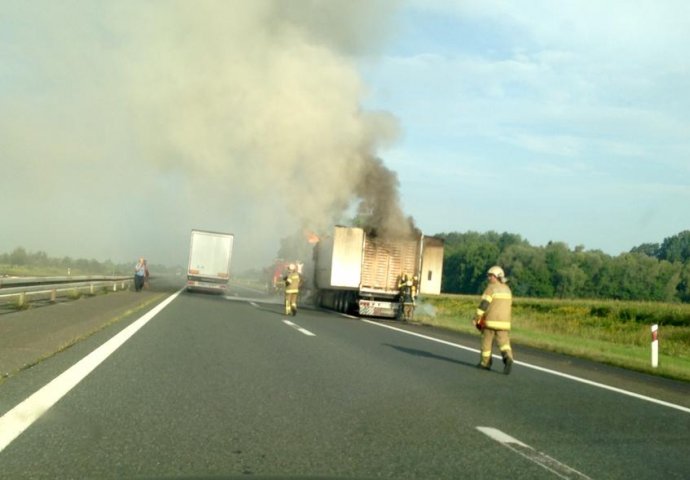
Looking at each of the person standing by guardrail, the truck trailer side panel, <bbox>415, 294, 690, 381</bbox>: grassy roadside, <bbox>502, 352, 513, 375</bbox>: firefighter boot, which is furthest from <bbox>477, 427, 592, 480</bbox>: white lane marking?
the person standing by guardrail

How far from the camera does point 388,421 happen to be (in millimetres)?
7910

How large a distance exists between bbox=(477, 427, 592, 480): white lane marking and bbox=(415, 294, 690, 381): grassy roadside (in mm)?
9498

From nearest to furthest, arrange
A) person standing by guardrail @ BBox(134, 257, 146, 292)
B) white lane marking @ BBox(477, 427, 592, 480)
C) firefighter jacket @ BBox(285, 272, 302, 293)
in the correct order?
white lane marking @ BBox(477, 427, 592, 480)
firefighter jacket @ BBox(285, 272, 302, 293)
person standing by guardrail @ BBox(134, 257, 146, 292)

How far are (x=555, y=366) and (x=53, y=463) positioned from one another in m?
11.5

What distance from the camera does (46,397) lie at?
27.0 ft

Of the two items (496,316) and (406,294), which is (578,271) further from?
(496,316)

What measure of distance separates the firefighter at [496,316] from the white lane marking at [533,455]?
4.88m

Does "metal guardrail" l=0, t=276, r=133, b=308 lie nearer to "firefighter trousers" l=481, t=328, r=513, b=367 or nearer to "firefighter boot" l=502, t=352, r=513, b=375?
"firefighter trousers" l=481, t=328, r=513, b=367

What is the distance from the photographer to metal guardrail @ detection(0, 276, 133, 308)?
22125 millimetres

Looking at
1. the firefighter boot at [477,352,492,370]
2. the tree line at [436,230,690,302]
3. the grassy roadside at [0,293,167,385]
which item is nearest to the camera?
the grassy roadside at [0,293,167,385]

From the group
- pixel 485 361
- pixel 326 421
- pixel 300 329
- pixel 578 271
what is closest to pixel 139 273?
pixel 300 329

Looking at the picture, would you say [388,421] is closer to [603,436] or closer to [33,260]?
[603,436]

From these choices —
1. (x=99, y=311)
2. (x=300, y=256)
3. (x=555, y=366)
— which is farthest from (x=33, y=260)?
(x=555, y=366)

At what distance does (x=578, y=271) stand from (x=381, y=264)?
97.6 meters
